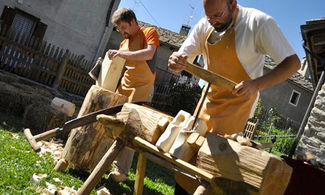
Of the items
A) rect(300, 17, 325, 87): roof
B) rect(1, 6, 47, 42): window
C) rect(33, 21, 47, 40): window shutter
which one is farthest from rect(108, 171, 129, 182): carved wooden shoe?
rect(33, 21, 47, 40): window shutter

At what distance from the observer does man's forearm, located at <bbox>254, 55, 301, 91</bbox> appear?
1892 millimetres

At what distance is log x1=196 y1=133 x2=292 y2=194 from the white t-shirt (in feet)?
2.51

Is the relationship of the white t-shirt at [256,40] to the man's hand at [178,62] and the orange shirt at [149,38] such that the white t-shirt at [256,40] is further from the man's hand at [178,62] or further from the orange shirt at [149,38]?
the orange shirt at [149,38]

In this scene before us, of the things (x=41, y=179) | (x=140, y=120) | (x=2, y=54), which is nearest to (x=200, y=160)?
(x=140, y=120)

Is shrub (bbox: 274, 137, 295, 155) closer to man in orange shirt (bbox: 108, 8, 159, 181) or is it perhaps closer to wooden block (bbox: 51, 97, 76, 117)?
wooden block (bbox: 51, 97, 76, 117)

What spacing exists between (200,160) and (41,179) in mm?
2119

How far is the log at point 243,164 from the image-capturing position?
4.79 ft

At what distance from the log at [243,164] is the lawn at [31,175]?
195cm

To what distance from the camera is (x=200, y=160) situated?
65.7 inches

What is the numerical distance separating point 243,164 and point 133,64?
2.55 metres

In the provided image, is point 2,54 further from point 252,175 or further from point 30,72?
point 252,175

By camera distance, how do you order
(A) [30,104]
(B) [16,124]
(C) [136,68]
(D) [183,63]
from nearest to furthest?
1. (D) [183,63]
2. (C) [136,68]
3. (B) [16,124]
4. (A) [30,104]

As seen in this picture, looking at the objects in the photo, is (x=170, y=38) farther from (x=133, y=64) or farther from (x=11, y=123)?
(x=133, y=64)

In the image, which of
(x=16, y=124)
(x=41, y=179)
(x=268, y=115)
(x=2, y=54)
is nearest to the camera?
(x=41, y=179)
